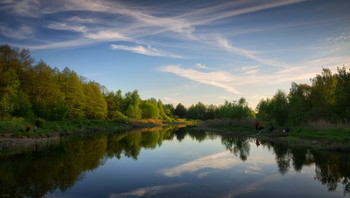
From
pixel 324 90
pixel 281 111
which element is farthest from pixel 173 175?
pixel 324 90

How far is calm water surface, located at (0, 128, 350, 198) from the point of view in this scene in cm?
1210

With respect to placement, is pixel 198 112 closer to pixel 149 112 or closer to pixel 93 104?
pixel 149 112

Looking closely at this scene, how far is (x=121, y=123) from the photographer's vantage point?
7375 cm

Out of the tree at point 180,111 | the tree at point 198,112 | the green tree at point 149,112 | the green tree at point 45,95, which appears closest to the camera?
the green tree at point 45,95

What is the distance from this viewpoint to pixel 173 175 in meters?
15.7

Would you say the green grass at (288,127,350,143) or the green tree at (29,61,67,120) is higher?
the green tree at (29,61,67,120)

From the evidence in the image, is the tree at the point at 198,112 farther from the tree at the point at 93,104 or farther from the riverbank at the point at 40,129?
the riverbank at the point at 40,129

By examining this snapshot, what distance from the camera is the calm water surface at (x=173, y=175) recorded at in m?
12.1

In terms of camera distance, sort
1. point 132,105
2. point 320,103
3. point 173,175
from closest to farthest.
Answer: point 173,175 → point 320,103 → point 132,105

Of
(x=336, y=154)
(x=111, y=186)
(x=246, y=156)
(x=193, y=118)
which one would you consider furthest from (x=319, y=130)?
(x=193, y=118)

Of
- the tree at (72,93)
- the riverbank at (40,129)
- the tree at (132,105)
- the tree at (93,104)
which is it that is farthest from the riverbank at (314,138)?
the tree at (132,105)

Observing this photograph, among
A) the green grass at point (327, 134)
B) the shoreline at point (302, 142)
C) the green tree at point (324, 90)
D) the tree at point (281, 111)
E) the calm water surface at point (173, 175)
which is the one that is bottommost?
the calm water surface at point (173, 175)

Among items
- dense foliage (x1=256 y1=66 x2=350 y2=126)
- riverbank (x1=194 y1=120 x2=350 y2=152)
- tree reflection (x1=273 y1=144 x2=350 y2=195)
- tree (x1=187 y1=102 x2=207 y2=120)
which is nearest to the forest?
dense foliage (x1=256 y1=66 x2=350 y2=126)

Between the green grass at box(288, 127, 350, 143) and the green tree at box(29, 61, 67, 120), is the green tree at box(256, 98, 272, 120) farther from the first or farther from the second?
the green tree at box(29, 61, 67, 120)
